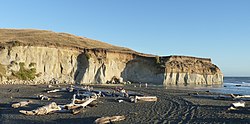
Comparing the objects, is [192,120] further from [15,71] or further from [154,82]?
[154,82]

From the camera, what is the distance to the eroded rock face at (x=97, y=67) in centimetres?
4691

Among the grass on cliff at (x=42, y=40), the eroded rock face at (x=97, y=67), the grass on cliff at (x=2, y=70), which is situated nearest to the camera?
the grass on cliff at (x=2, y=70)

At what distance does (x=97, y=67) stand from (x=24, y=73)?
44.7ft

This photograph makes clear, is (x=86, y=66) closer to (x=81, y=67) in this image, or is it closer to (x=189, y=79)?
(x=81, y=67)

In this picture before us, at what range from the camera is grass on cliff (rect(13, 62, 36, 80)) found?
1794 inches

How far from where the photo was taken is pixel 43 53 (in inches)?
1976

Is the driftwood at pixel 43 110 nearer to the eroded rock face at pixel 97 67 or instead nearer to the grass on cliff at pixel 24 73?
the eroded rock face at pixel 97 67

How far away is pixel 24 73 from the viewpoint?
151 ft

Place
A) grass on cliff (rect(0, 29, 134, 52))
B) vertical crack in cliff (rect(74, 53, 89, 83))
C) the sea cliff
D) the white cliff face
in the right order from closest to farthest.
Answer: the sea cliff < grass on cliff (rect(0, 29, 134, 52)) < vertical crack in cliff (rect(74, 53, 89, 83)) < the white cliff face

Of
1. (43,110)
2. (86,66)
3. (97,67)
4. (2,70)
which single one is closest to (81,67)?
(86,66)

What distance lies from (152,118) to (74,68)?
4106 centimetres

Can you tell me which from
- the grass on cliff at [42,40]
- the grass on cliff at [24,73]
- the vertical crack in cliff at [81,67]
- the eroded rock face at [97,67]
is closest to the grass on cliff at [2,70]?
the eroded rock face at [97,67]

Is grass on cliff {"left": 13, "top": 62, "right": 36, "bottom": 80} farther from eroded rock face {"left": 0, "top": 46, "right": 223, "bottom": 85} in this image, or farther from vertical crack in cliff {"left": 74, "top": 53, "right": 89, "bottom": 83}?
vertical crack in cliff {"left": 74, "top": 53, "right": 89, "bottom": 83}

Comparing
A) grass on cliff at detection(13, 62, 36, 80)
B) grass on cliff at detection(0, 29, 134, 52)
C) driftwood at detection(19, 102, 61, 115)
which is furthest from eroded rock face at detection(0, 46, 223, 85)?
driftwood at detection(19, 102, 61, 115)
